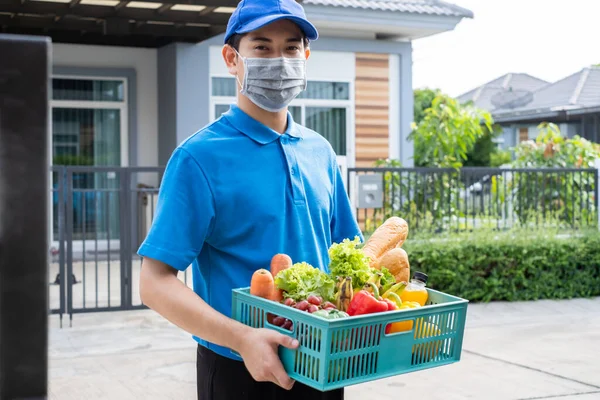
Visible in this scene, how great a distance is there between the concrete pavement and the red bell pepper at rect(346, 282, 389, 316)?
4.02 metres

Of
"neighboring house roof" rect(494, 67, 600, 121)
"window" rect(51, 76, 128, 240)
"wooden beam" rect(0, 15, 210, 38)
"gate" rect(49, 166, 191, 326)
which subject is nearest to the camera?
"gate" rect(49, 166, 191, 326)

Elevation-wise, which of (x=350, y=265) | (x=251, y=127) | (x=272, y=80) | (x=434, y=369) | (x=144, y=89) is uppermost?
(x=144, y=89)

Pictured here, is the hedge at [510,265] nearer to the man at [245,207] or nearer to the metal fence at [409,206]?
the metal fence at [409,206]

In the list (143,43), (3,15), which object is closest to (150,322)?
(3,15)

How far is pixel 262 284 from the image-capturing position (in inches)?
84.4

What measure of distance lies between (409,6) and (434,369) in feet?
30.3

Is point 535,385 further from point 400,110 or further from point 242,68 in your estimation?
point 400,110

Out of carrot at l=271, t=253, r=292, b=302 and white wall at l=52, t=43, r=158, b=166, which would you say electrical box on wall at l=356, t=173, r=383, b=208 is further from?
carrot at l=271, t=253, r=292, b=302

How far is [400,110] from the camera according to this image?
1550 cm

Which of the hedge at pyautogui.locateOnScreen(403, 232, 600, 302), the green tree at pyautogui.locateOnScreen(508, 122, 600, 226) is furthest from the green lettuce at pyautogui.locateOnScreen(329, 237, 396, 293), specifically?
the green tree at pyautogui.locateOnScreen(508, 122, 600, 226)

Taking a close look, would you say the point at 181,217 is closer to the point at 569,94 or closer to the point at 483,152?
the point at 483,152

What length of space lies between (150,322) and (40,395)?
8205mm

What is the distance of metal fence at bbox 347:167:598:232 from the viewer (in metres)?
10.4

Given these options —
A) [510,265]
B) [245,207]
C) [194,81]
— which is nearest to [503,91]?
[194,81]
